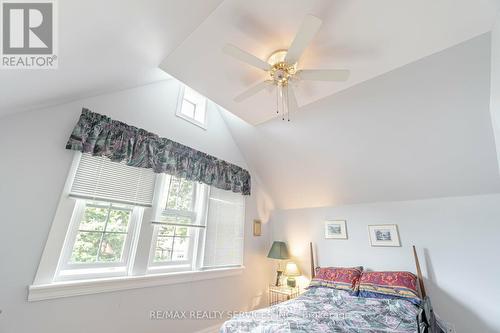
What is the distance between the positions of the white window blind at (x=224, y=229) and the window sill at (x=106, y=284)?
27 cm

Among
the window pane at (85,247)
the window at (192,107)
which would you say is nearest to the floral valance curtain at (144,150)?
the window at (192,107)

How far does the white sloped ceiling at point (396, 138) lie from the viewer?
2061 mm

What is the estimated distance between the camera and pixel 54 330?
1.76m

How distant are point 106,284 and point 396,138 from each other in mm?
3611

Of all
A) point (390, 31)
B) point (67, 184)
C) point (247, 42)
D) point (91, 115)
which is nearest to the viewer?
point (390, 31)

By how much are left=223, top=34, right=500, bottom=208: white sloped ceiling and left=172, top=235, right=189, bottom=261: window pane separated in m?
1.89

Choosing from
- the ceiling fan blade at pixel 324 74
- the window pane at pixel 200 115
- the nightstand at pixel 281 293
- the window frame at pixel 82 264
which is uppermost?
the window pane at pixel 200 115

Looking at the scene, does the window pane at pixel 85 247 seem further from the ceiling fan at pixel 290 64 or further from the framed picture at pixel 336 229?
the framed picture at pixel 336 229

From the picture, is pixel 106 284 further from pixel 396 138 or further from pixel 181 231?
pixel 396 138

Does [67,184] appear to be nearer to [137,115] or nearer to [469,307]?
[137,115]

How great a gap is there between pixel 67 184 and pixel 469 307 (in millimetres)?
4575

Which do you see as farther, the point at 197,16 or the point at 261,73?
the point at 261,73

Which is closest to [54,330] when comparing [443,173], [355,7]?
[355,7]

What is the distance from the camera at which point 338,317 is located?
2.05 m
